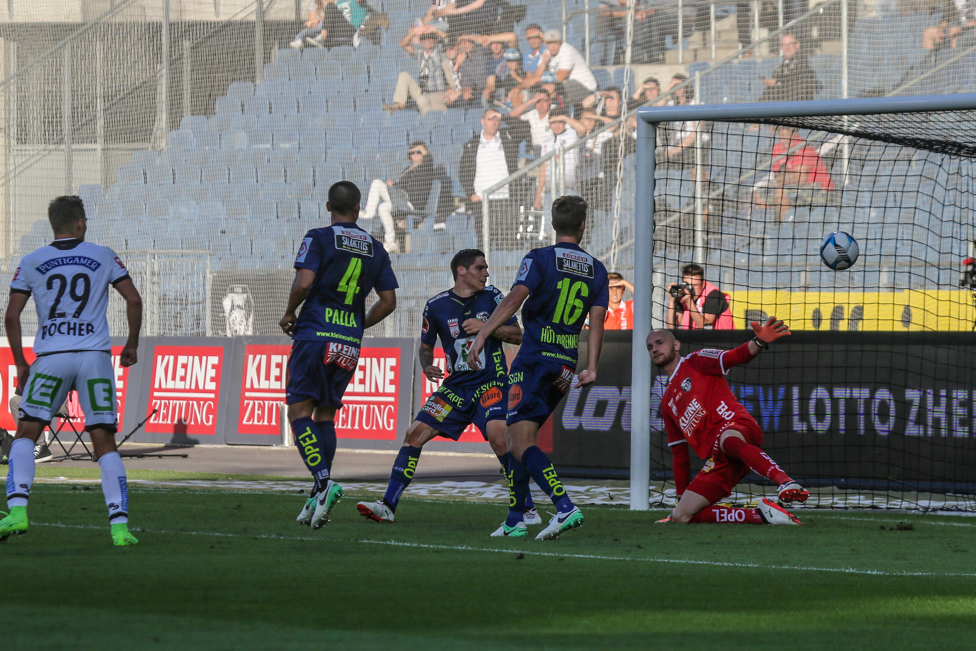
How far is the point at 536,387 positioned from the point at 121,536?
2425mm

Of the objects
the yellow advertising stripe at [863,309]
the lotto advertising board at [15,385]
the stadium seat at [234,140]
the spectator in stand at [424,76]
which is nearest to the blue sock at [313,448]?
the yellow advertising stripe at [863,309]

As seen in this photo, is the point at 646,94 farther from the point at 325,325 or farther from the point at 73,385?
the point at 73,385

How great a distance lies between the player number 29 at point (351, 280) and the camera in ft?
25.3

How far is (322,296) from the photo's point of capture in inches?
303

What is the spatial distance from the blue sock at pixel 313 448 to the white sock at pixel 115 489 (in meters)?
1.53

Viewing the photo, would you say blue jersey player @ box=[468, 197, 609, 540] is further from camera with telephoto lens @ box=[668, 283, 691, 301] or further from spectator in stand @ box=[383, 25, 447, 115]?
spectator in stand @ box=[383, 25, 447, 115]

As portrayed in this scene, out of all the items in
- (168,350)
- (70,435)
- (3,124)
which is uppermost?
(3,124)

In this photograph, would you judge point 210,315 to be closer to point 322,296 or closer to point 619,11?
point 619,11

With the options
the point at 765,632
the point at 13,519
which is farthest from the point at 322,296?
the point at 765,632

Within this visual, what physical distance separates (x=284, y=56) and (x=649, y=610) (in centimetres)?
1954

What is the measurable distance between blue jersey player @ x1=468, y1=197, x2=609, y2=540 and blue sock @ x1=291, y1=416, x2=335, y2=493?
1.21 m

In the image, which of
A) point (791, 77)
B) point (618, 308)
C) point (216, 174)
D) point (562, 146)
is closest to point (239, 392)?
point (618, 308)

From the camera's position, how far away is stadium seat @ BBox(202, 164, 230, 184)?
21.7 meters

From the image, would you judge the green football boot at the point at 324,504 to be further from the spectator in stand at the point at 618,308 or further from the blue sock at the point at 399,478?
the spectator in stand at the point at 618,308
